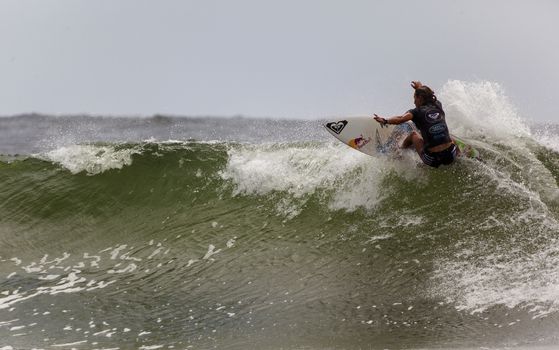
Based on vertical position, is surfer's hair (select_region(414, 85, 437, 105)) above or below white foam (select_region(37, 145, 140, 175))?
above

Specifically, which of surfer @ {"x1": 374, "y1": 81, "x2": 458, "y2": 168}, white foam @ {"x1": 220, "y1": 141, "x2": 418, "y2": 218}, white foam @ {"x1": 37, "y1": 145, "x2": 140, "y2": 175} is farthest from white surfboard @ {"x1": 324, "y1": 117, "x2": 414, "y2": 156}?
white foam @ {"x1": 37, "y1": 145, "x2": 140, "y2": 175}

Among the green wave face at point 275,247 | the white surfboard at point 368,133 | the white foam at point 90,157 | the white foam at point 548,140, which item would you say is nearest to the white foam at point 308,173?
the green wave face at point 275,247

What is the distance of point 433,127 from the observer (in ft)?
27.2

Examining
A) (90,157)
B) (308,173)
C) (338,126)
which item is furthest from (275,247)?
(90,157)

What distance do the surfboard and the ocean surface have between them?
19 cm

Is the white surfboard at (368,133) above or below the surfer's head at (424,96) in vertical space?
below

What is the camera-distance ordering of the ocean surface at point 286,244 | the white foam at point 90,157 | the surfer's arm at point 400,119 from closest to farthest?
1. the ocean surface at point 286,244
2. the surfer's arm at point 400,119
3. the white foam at point 90,157

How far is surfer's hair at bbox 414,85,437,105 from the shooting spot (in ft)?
27.4

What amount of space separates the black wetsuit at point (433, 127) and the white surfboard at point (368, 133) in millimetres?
555

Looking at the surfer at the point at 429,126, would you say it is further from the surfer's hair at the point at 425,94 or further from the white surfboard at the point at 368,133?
the white surfboard at the point at 368,133

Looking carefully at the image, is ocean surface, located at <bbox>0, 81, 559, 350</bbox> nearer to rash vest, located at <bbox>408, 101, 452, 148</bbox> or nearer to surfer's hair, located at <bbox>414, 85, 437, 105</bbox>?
rash vest, located at <bbox>408, 101, 452, 148</bbox>

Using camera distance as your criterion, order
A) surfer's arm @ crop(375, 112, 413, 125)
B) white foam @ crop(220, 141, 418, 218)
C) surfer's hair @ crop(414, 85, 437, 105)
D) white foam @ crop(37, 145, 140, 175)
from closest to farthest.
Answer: surfer's arm @ crop(375, 112, 413, 125) < surfer's hair @ crop(414, 85, 437, 105) < white foam @ crop(220, 141, 418, 218) < white foam @ crop(37, 145, 140, 175)

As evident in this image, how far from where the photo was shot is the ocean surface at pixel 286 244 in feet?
19.1

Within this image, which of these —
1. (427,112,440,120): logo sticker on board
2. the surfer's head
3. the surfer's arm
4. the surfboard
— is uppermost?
the surfer's head
